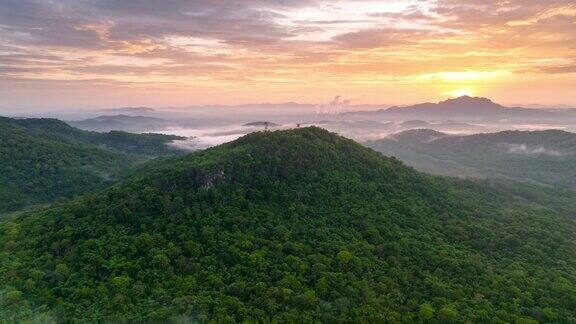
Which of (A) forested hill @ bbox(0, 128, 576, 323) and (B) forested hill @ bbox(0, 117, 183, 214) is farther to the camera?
(B) forested hill @ bbox(0, 117, 183, 214)

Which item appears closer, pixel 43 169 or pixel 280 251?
pixel 280 251

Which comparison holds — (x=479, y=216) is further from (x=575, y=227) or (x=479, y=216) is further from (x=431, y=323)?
(x=431, y=323)

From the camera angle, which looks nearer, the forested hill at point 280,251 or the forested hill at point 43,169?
the forested hill at point 280,251

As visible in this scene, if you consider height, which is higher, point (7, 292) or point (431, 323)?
point (7, 292)

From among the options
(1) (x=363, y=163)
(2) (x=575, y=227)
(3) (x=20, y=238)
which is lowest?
(2) (x=575, y=227)

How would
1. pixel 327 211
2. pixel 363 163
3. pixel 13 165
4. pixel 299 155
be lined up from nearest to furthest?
pixel 327 211, pixel 299 155, pixel 363 163, pixel 13 165

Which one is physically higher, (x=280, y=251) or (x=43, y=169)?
(x=43, y=169)

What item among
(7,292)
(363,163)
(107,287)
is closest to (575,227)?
(363,163)

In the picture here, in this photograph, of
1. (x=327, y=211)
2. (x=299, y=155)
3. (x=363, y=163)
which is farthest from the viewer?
(x=363, y=163)
